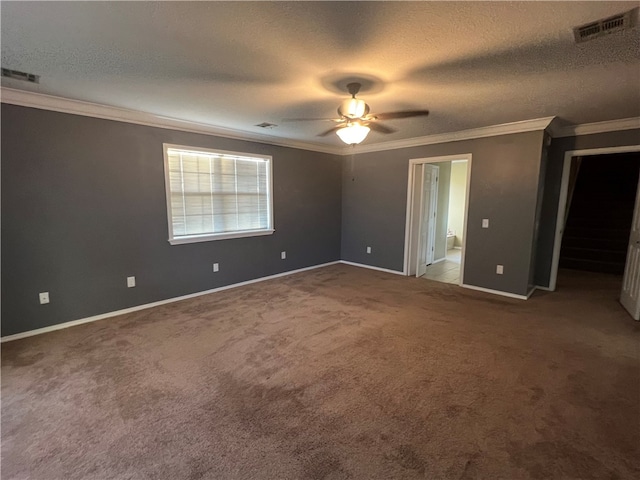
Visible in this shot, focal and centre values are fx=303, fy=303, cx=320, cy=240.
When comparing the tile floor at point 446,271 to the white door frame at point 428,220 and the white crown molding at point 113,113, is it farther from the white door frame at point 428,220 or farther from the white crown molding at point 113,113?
the white crown molding at point 113,113

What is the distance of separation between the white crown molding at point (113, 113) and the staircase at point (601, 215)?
630 centimetres

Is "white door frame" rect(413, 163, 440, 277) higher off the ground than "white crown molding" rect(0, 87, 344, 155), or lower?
lower

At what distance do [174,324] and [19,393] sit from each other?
1.30 meters

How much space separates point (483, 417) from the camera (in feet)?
6.44

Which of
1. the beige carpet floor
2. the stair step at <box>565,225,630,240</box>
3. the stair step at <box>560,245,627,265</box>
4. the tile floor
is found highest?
the stair step at <box>565,225,630,240</box>

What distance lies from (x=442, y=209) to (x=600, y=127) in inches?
116

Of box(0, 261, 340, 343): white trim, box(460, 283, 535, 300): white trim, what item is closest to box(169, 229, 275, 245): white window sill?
box(0, 261, 340, 343): white trim

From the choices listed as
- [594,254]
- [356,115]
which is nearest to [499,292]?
[594,254]

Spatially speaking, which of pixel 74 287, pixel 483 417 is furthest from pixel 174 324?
pixel 483 417

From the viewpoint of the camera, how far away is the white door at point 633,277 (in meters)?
3.54

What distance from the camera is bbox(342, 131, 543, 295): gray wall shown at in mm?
3980

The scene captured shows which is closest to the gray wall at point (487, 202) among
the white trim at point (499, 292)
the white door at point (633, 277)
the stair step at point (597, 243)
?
the white trim at point (499, 292)

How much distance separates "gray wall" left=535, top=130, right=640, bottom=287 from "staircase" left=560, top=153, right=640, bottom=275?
2255 millimetres

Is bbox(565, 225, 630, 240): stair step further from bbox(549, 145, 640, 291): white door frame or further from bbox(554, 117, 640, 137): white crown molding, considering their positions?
bbox(554, 117, 640, 137): white crown molding
